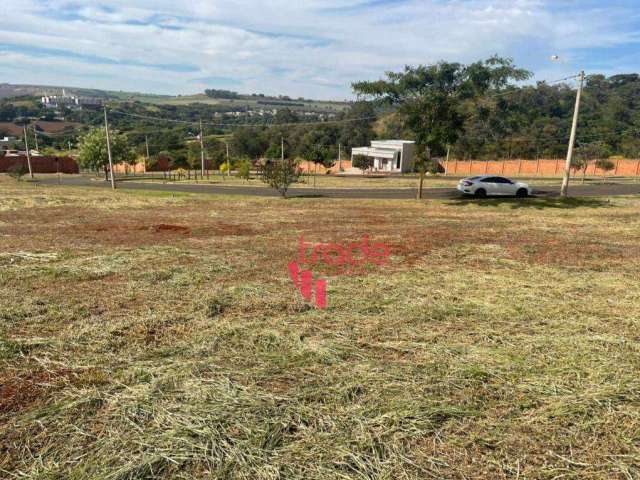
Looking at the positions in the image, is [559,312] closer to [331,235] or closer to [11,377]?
[11,377]

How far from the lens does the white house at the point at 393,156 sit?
224ft

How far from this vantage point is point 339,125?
10506 centimetres

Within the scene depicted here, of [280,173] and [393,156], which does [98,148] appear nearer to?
[280,173]

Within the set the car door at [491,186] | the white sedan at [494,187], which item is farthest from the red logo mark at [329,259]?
the car door at [491,186]

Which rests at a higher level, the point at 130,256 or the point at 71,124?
the point at 71,124

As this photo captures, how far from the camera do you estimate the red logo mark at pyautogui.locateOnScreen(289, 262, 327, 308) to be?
6392 mm

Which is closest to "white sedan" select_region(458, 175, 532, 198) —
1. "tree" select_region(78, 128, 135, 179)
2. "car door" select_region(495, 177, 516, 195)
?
"car door" select_region(495, 177, 516, 195)

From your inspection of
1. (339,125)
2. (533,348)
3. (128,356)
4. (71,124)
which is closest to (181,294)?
(128,356)

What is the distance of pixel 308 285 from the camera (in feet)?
23.4

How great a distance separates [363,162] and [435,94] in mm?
45349

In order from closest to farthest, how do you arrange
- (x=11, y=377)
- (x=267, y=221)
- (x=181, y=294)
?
1. (x=11, y=377)
2. (x=181, y=294)
3. (x=267, y=221)

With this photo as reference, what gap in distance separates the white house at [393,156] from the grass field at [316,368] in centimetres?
6094

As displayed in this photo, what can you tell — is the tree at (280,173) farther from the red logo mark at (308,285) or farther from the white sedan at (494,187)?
the red logo mark at (308,285)

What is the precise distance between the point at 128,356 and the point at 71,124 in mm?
155667
